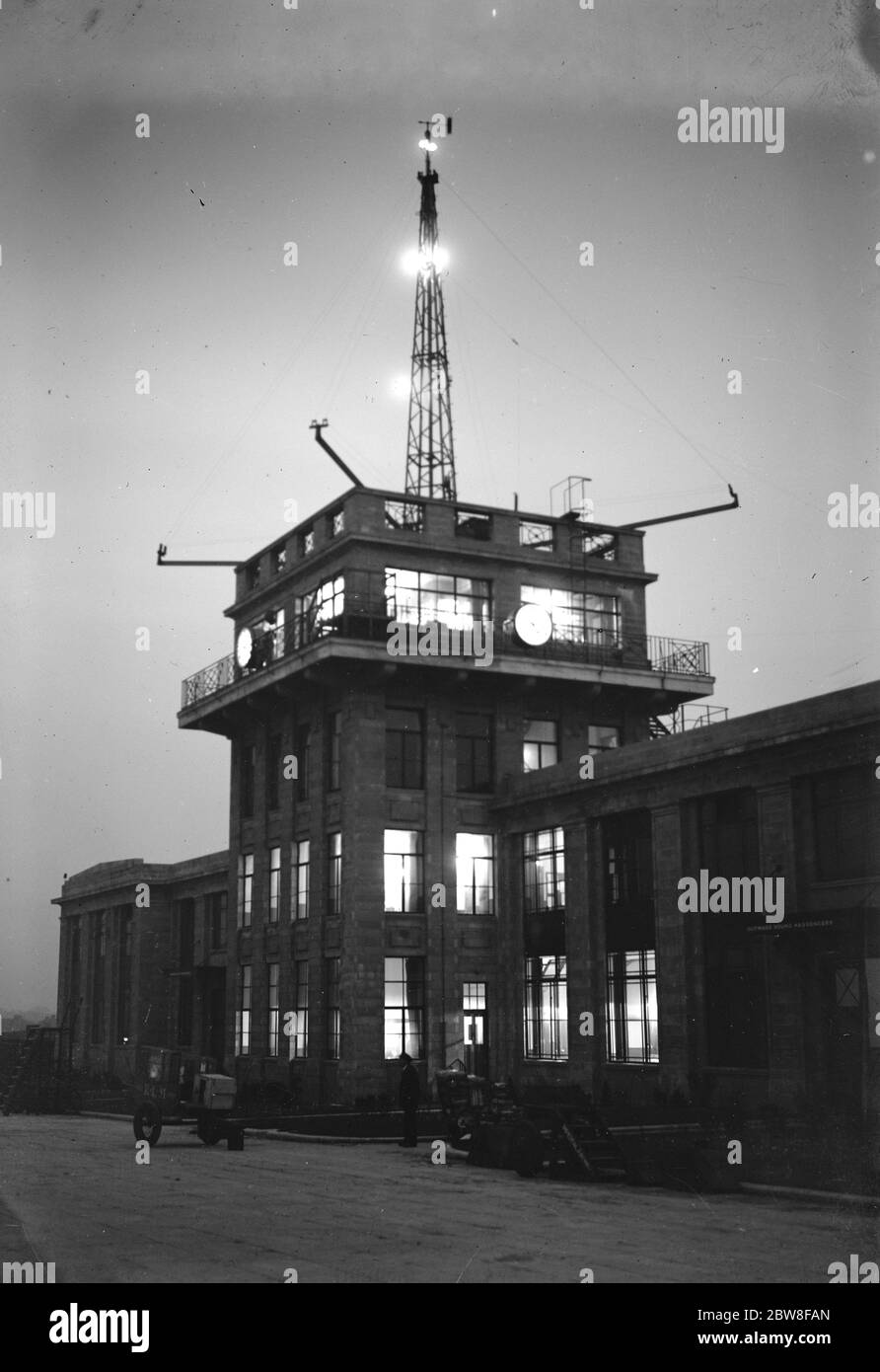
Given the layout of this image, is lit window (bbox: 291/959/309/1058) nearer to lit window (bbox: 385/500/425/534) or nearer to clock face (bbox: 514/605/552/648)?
clock face (bbox: 514/605/552/648)

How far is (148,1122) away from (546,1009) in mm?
16142

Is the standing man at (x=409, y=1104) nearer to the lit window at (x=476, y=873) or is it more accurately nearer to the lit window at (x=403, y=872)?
the lit window at (x=403, y=872)

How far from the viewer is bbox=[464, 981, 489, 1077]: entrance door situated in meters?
43.7

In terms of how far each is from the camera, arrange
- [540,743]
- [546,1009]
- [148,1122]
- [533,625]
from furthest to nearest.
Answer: [540,743] < [533,625] < [546,1009] < [148,1122]

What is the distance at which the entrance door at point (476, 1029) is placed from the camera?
43719 mm

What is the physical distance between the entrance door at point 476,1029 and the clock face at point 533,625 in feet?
37.1

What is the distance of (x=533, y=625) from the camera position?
1812 inches

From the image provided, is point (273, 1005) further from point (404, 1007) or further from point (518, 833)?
point (518, 833)

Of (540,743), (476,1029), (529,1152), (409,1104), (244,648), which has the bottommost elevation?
(529,1152)

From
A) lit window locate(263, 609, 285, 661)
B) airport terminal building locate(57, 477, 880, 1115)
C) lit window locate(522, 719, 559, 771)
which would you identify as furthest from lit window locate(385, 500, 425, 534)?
lit window locate(522, 719, 559, 771)

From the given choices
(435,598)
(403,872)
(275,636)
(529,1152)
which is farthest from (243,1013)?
(529,1152)

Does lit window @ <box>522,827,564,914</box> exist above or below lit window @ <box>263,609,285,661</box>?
below

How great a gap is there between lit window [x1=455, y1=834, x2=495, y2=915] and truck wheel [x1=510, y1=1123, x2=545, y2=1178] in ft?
67.4
